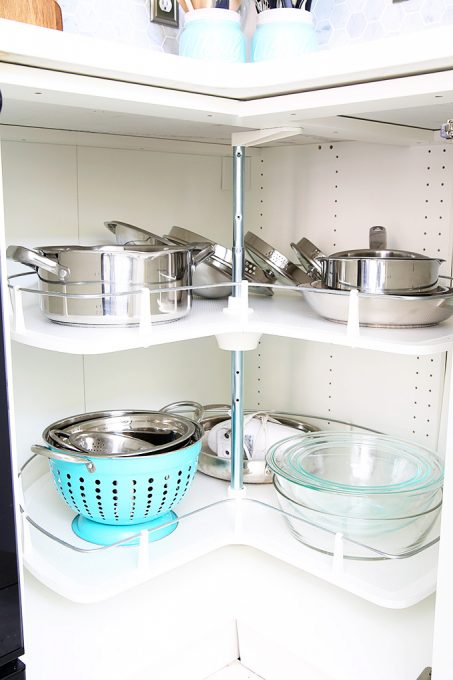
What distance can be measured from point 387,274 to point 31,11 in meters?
0.55

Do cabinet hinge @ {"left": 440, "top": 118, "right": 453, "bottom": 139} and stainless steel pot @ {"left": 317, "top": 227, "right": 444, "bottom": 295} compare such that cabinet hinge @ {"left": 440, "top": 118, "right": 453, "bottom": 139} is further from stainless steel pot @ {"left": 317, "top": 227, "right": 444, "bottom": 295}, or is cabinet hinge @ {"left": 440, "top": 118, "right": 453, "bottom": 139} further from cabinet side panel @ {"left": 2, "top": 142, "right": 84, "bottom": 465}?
cabinet side panel @ {"left": 2, "top": 142, "right": 84, "bottom": 465}

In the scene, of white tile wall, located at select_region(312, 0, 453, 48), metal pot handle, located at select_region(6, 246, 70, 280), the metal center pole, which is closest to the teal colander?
the metal center pole

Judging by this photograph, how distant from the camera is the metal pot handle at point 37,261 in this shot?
2.99 feet

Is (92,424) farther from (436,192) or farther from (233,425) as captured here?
(436,192)

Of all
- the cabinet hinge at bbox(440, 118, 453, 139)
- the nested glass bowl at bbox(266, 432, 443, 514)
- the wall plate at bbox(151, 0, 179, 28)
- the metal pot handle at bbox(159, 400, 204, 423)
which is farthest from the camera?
the metal pot handle at bbox(159, 400, 204, 423)

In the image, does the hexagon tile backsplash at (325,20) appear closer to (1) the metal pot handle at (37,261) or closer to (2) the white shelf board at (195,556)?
(1) the metal pot handle at (37,261)

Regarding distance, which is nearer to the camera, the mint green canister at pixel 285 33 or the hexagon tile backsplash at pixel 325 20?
the mint green canister at pixel 285 33

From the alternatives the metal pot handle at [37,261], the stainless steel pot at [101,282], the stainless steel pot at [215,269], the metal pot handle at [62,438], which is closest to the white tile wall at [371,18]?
the stainless steel pot at [215,269]

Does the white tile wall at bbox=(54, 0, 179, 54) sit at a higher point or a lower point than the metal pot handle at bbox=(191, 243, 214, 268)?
higher

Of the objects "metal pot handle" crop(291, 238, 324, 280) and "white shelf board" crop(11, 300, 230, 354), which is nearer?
"white shelf board" crop(11, 300, 230, 354)

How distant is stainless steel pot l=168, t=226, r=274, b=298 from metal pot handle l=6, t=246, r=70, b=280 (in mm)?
292

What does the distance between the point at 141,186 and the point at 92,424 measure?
47cm

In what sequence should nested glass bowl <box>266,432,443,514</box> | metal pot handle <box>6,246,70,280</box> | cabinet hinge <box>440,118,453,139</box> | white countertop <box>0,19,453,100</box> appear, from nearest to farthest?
white countertop <box>0,19,453,100</box>
cabinet hinge <box>440,118,453,139</box>
metal pot handle <box>6,246,70,280</box>
nested glass bowl <box>266,432,443,514</box>

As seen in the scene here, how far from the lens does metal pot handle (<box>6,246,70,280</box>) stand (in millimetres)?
910
